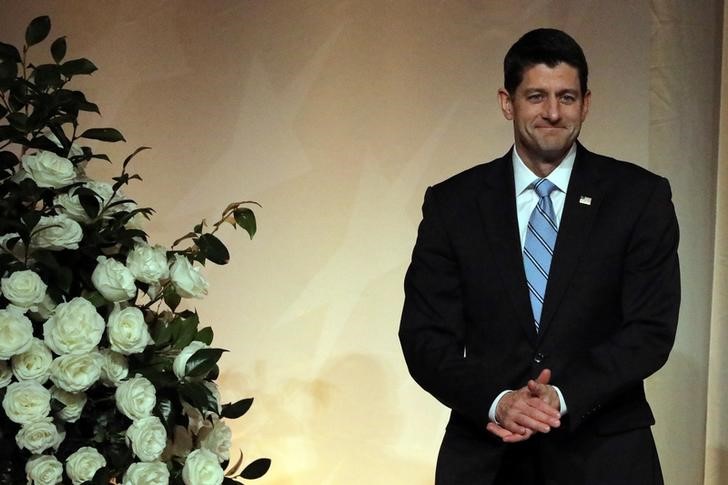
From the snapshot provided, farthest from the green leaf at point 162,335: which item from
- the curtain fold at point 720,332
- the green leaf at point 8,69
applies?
the curtain fold at point 720,332

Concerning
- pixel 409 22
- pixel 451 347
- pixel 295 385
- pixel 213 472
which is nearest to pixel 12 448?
pixel 213 472

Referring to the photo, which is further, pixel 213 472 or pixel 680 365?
pixel 680 365

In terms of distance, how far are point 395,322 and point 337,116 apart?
2.01ft

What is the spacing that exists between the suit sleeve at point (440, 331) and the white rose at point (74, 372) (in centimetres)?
58

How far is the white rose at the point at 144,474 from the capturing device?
6.53 ft

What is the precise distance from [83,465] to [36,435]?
0.10m

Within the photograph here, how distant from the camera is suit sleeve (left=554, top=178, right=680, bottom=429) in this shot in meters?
1.96

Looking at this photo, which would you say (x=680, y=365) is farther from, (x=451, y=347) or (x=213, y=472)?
(x=213, y=472)

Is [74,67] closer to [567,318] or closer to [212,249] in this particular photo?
[212,249]

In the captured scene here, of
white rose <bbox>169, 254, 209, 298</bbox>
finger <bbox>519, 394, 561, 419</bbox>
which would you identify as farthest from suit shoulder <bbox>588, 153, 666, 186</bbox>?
white rose <bbox>169, 254, 209, 298</bbox>

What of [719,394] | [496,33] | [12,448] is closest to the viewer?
[12,448]

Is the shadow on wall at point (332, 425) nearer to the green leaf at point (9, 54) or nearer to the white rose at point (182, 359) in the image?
the white rose at point (182, 359)

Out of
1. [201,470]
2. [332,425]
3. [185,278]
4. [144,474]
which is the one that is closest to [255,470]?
[201,470]

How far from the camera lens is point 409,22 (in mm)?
3271
